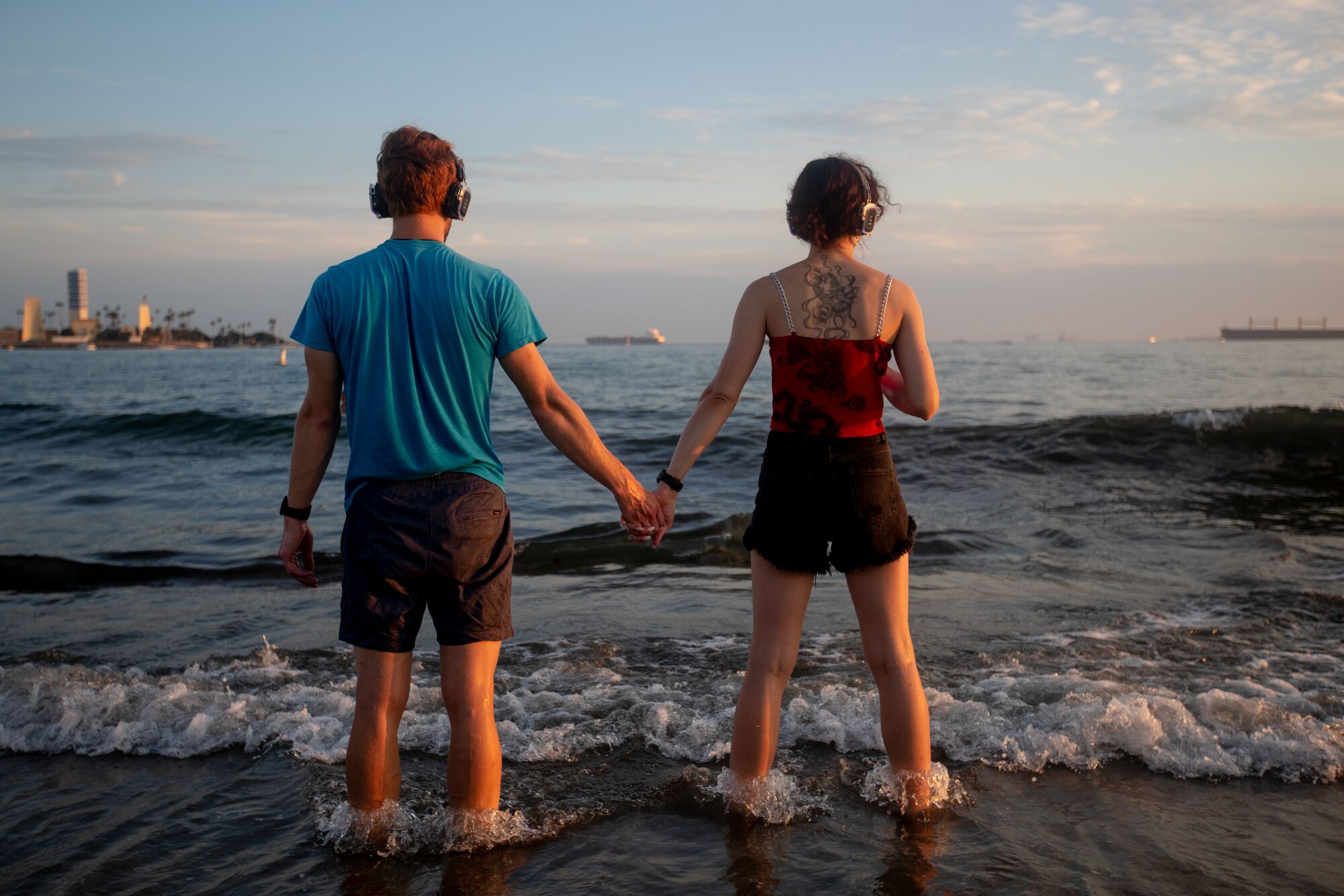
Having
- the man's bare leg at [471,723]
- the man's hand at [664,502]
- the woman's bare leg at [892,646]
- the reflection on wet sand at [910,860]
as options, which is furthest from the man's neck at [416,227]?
the reflection on wet sand at [910,860]

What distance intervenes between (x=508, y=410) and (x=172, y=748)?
1965cm

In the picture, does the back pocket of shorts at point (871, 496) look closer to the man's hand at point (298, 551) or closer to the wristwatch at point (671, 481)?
the wristwatch at point (671, 481)

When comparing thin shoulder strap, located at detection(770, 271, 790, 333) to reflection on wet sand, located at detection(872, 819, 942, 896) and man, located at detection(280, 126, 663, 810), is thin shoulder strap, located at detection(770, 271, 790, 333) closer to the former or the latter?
man, located at detection(280, 126, 663, 810)

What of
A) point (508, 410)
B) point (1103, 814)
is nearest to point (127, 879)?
point (1103, 814)

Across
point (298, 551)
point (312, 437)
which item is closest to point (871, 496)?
point (312, 437)

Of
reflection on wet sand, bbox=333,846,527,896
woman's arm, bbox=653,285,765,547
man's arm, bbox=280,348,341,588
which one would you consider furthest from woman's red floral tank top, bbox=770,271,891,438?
reflection on wet sand, bbox=333,846,527,896

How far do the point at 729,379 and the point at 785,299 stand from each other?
1.04 ft

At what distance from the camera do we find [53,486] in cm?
1256

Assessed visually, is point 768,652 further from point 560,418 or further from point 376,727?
point 376,727

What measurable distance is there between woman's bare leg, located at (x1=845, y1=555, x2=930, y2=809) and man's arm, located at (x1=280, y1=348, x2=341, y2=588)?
1.69m

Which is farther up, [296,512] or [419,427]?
[419,427]

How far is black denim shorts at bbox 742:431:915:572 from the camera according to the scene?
299 centimetres

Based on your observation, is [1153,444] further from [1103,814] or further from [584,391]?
[584,391]

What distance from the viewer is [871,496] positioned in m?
3.00
